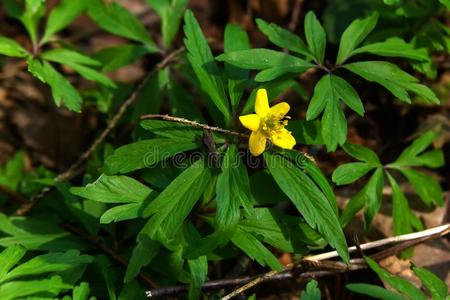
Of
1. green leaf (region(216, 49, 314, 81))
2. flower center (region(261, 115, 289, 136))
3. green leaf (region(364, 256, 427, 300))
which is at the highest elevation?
green leaf (region(216, 49, 314, 81))

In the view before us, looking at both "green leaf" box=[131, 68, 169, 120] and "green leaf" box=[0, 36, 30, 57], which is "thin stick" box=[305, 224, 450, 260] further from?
"green leaf" box=[0, 36, 30, 57]

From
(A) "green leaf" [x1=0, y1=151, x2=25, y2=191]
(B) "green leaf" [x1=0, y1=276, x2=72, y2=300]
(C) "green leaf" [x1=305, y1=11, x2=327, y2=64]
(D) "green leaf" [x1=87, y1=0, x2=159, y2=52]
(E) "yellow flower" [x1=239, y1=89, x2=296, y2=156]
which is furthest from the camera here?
(A) "green leaf" [x1=0, y1=151, x2=25, y2=191]

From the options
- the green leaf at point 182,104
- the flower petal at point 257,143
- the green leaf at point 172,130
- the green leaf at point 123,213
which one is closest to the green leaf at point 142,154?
the green leaf at point 172,130

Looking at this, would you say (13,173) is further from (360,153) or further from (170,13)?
(360,153)

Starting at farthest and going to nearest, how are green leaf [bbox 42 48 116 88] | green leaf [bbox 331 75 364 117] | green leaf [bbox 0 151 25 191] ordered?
green leaf [bbox 0 151 25 191] < green leaf [bbox 42 48 116 88] < green leaf [bbox 331 75 364 117]

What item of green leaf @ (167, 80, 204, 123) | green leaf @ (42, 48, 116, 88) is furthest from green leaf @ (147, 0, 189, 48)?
green leaf @ (42, 48, 116, 88)

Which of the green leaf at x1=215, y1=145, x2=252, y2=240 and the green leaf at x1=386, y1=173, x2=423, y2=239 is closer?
the green leaf at x1=215, y1=145, x2=252, y2=240

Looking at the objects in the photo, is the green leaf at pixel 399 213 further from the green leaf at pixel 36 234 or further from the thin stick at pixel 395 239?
the green leaf at pixel 36 234

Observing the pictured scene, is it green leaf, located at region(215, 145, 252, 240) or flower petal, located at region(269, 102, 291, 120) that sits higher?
flower petal, located at region(269, 102, 291, 120)
